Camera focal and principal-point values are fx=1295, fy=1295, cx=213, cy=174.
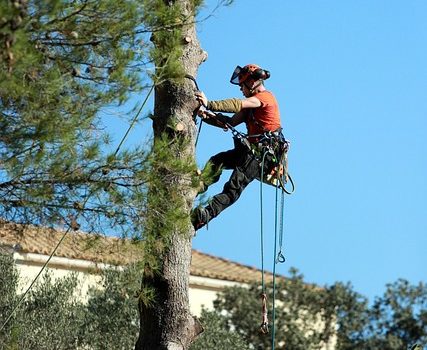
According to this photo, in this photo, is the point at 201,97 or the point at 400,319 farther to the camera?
the point at 400,319

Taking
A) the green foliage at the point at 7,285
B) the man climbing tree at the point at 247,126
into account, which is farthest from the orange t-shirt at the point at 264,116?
the green foliage at the point at 7,285

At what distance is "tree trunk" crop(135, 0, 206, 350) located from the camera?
40.4ft

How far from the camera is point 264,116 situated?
13438mm

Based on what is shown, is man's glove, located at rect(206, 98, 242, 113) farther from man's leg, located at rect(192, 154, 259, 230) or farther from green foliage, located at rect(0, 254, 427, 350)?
green foliage, located at rect(0, 254, 427, 350)

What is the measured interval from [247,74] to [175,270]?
234 centimetres

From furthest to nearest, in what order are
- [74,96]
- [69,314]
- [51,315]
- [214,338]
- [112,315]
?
[214,338]
[112,315]
[69,314]
[51,315]
[74,96]

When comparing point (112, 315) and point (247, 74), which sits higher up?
point (247, 74)

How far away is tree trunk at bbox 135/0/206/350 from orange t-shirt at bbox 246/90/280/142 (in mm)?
1024

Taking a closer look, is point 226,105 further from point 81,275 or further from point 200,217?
point 81,275

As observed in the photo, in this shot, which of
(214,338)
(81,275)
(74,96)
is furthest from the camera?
(81,275)

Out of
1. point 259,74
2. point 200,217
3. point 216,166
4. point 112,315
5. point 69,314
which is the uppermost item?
point 259,74

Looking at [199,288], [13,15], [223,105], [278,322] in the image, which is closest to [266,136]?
[223,105]

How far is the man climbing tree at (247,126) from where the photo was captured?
1273cm

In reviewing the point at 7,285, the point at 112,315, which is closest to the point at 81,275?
the point at 112,315
